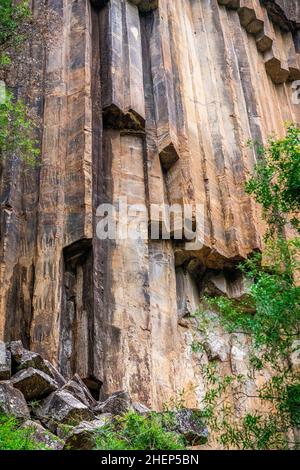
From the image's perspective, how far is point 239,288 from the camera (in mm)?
18062

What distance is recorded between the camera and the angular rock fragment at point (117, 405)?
11688 mm

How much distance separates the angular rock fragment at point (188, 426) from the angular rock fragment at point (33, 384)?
1717 millimetres

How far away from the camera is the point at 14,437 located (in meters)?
9.43

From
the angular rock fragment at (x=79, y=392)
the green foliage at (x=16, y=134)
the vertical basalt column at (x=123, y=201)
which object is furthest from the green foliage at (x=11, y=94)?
the angular rock fragment at (x=79, y=392)

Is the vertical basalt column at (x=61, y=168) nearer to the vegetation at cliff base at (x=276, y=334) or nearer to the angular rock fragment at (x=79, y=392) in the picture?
the angular rock fragment at (x=79, y=392)

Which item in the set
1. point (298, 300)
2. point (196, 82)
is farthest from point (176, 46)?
point (298, 300)

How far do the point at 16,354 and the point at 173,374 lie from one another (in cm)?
494

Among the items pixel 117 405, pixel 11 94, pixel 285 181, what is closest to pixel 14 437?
pixel 117 405

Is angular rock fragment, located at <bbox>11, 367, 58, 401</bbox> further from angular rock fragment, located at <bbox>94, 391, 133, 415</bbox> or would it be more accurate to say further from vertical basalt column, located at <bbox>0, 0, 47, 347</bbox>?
vertical basalt column, located at <bbox>0, 0, 47, 347</bbox>

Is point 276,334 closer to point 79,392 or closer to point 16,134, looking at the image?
point 79,392

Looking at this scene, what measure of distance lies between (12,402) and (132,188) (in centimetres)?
769

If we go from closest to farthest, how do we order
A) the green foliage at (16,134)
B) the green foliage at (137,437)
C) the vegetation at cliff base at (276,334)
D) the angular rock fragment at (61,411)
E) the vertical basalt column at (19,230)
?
1. the green foliage at (137,437)
2. the angular rock fragment at (61,411)
3. the vegetation at cliff base at (276,334)
4. the green foliage at (16,134)
5. the vertical basalt column at (19,230)

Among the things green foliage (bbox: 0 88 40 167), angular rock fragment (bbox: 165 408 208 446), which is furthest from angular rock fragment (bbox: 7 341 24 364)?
green foliage (bbox: 0 88 40 167)
